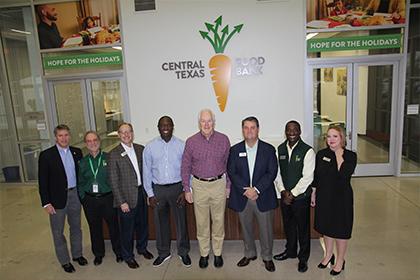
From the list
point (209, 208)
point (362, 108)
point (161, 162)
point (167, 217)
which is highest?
point (362, 108)

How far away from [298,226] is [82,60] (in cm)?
539

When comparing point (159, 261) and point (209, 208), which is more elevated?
point (209, 208)

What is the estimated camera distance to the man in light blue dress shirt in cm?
323

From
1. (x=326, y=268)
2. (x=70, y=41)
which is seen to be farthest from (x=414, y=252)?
(x=70, y=41)

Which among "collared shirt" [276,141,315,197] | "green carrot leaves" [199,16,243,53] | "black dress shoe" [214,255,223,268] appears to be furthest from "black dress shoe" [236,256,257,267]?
"green carrot leaves" [199,16,243,53]

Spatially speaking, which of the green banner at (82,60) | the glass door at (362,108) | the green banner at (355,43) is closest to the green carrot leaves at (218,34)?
the green banner at (355,43)

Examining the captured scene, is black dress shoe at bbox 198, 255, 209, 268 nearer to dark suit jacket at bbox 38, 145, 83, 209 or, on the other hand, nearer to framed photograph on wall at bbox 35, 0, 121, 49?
dark suit jacket at bbox 38, 145, 83, 209

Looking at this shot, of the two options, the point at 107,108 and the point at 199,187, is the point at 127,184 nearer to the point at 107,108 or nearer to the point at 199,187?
the point at 199,187

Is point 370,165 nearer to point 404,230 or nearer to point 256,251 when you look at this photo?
point 404,230

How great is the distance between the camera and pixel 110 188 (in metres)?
3.30

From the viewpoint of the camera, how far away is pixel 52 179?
3.21 meters

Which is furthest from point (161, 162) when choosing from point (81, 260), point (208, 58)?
point (208, 58)

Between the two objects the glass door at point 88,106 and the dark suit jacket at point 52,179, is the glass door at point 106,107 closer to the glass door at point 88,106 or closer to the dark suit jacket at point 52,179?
the glass door at point 88,106

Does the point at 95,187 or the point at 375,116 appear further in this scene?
the point at 375,116
